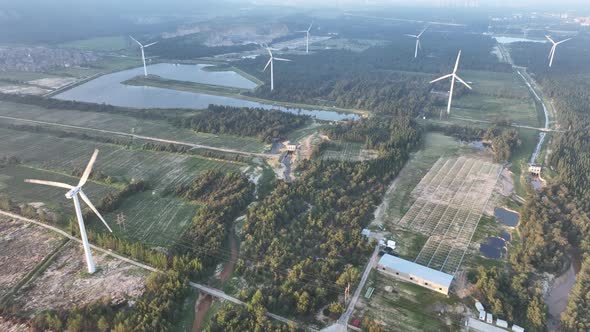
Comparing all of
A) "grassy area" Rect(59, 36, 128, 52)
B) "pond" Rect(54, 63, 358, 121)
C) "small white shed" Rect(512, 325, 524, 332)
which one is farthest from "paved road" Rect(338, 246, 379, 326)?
"grassy area" Rect(59, 36, 128, 52)

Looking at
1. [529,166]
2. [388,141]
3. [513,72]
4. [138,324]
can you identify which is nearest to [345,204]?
[388,141]

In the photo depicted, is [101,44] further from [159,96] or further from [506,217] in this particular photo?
[506,217]

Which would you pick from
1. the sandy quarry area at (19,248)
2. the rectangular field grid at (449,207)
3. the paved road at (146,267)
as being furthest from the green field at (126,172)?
the rectangular field grid at (449,207)

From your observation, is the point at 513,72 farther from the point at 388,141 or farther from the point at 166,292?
the point at 166,292

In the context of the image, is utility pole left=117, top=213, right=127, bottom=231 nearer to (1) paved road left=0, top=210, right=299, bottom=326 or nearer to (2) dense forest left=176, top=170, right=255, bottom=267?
(1) paved road left=0, top=210, right=299, bottom=326

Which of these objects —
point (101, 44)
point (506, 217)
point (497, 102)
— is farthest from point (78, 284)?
point (101, 44)
